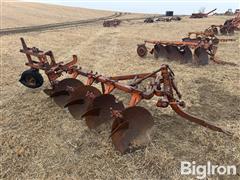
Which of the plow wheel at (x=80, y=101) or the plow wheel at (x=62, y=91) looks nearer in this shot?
the plow wheel at (x=80, y=101)

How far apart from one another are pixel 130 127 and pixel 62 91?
2.12m

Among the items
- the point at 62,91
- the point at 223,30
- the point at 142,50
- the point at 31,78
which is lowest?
the point at 223,30

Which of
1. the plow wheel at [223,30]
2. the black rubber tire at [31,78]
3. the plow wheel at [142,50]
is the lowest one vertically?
the plow wheel at [223,30]

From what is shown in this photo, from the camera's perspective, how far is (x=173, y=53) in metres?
10.8

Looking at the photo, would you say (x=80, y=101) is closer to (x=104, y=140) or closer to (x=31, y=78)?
(x=104, y=140)

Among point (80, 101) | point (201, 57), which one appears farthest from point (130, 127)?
point (201, 57)

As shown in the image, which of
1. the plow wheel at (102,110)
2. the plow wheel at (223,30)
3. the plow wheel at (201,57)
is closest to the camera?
the plow wheel at (102,110)

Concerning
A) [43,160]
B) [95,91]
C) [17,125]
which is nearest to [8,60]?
[17,125]

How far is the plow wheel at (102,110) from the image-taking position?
5.34m

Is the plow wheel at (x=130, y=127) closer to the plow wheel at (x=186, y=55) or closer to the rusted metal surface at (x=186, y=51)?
the rusted metal surface at (x=186, y=51)

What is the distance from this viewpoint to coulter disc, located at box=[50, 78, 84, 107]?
6.30 meters

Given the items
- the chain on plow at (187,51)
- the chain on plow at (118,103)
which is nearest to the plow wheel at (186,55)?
Result: the chain on plow at (187,51)

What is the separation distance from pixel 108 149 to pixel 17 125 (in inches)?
86.5

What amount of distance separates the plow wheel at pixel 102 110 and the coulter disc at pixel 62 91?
3.67 ft
